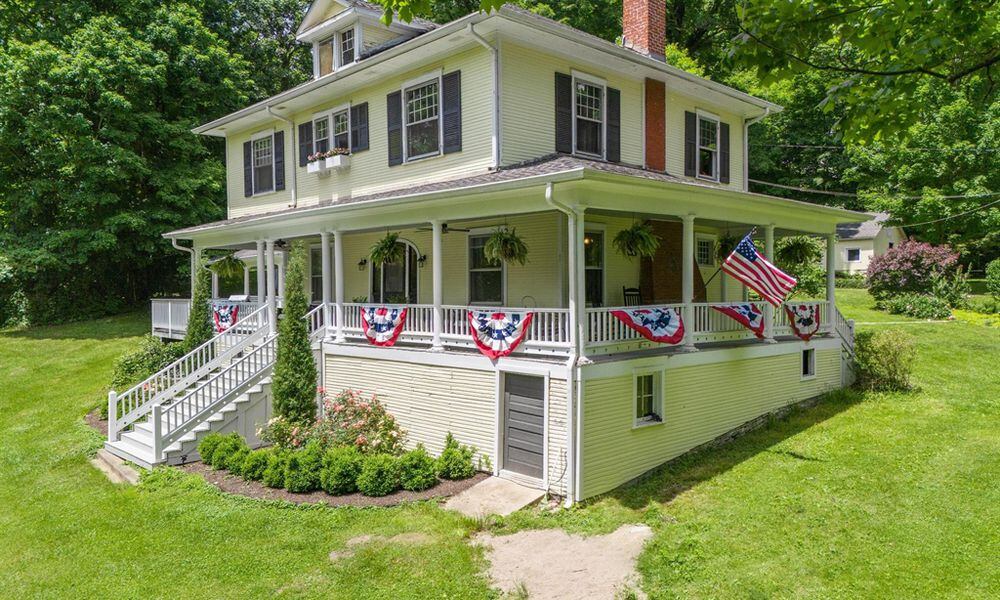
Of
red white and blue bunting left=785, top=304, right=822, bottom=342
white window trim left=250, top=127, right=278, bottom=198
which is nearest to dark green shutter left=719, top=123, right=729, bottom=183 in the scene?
red white and blue bunting left=785, top=304, right=822, bottom=342

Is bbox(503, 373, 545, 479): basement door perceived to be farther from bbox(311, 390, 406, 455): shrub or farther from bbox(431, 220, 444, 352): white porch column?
bbox(311, 390, 406, 455): shrub

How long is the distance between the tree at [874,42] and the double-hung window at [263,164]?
15.9 metres

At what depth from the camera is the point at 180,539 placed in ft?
29.0

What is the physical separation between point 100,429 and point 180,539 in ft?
24.6

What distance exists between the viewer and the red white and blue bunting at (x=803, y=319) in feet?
45.7

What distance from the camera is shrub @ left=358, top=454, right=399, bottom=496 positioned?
10258mm

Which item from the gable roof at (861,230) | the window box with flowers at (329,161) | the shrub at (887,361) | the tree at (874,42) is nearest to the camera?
the tree at (874,42)

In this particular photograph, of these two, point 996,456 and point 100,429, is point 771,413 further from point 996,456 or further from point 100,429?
point 100,429

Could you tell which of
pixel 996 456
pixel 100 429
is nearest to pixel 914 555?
pixel 996 456

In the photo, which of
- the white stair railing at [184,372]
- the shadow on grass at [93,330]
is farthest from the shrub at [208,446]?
the shadow on grass at [93,330]

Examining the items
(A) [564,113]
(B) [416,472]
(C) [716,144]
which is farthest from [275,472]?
(C) [716,144]

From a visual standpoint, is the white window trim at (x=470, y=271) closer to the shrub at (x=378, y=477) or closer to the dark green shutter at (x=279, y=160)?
the shrub at (x=378, y=477)

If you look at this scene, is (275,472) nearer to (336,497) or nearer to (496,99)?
(336,497)

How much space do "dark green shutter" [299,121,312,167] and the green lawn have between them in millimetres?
8807
